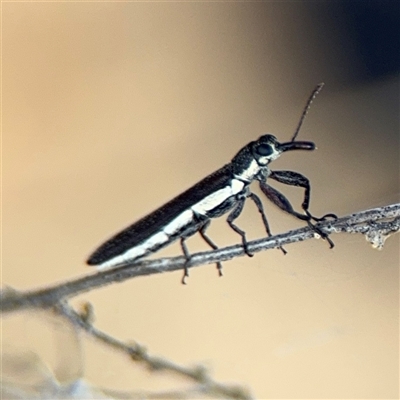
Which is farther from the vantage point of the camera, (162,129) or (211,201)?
(162,129)

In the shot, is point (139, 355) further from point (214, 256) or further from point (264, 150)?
point (264, 150)

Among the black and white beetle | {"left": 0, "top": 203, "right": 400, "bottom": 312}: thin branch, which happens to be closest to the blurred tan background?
the black and white beetle

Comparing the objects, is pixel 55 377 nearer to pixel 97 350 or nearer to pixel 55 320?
pixel 55 320

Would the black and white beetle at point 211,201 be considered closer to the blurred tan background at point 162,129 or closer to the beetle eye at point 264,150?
the beetle eye at point 264,150

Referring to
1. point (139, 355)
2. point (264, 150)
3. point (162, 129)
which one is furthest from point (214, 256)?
point (162, 129)

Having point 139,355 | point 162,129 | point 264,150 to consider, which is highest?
point 162,129

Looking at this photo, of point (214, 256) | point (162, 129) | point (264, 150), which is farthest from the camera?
point (162, 129)

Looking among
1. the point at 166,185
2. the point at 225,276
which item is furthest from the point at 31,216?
the point at 225,276
